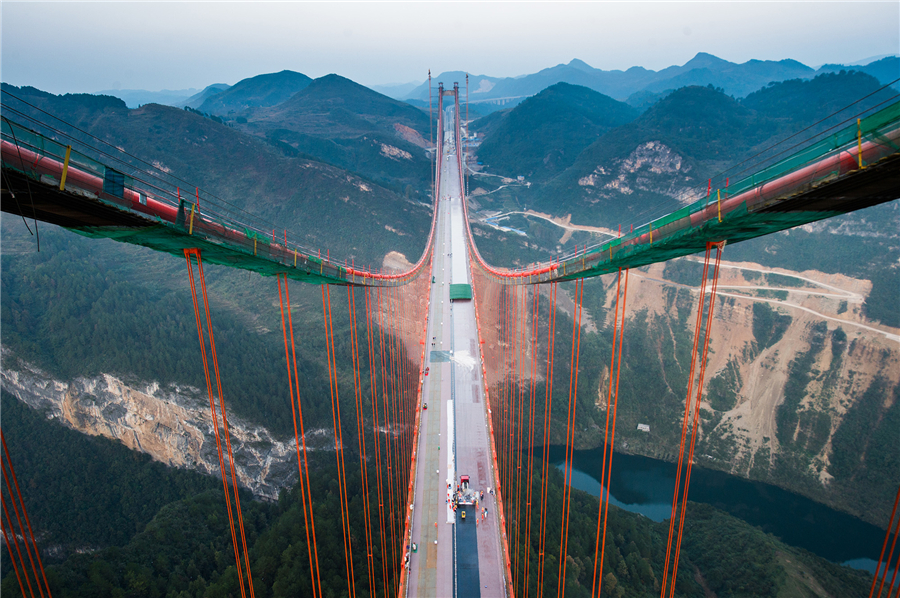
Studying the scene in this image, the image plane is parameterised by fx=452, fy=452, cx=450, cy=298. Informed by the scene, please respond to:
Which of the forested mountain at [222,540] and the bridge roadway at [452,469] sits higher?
the bridge roadway at [452,469]

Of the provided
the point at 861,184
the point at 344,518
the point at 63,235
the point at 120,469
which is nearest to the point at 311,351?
the point at 120,469

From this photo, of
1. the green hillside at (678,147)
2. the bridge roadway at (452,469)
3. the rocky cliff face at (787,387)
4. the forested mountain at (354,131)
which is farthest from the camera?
the forested mountain at (354,131)

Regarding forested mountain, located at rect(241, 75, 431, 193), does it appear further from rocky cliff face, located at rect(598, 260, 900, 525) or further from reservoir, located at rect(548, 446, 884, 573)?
reservoir, located at rect(548, 446, 884, 573)

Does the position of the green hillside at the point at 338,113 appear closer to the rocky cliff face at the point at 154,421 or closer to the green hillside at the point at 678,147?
the green hillside at the point at 678,147

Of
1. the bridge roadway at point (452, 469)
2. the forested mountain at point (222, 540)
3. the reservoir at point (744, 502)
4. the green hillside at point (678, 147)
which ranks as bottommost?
the reservoir at point (744, 502)

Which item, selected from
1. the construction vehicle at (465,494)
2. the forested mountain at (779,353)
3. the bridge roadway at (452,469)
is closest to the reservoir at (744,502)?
the forested mountain at (779,353)

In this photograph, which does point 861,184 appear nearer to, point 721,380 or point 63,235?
point 721,380

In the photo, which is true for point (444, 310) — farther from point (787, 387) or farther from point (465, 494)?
point (787, 387)
